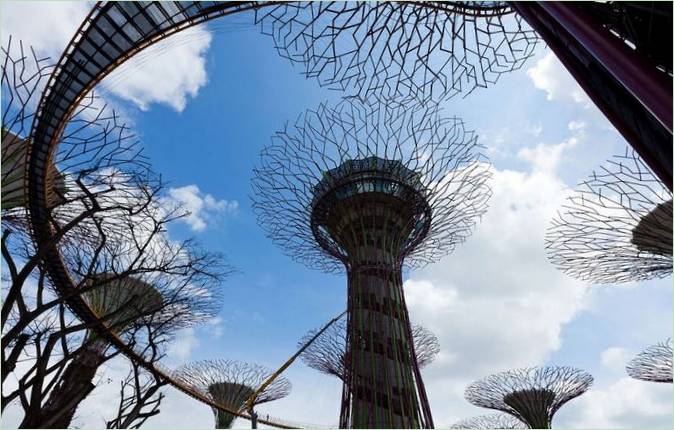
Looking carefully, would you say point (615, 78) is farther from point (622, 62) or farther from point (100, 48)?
point (100, 48)

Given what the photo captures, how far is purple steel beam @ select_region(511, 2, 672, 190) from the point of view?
3574mm

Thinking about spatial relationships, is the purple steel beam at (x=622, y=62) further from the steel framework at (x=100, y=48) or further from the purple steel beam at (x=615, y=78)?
the steel framework at (x=100, y=48)

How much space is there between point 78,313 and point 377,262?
11.6 metres

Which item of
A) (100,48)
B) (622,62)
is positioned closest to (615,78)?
(622,62)

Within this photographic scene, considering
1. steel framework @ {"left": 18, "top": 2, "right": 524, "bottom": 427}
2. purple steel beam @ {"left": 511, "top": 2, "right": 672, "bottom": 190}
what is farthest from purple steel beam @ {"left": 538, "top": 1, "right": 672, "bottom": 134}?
steel framework @ {"left": 18, "top": 2, "right": 524, "bottom": 427}

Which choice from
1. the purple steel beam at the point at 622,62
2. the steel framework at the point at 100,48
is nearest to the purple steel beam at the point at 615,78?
the purple steel beam at the point at 622,62

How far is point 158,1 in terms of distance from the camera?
10.7 metres

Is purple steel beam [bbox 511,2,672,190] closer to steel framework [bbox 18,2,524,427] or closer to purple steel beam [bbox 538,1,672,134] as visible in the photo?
purple steel beam [bbox 538,1,672,134]

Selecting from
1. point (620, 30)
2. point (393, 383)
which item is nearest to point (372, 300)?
point (393, 383)

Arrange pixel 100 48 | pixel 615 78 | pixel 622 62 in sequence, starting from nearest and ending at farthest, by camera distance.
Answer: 1. pixel 622 62
2. pixel 615 78
3. pixel 100 48

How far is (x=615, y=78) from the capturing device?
4.19 meters

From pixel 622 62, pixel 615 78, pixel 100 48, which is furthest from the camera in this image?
pixel 100 48

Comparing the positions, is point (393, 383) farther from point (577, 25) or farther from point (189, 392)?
point (189, 392)

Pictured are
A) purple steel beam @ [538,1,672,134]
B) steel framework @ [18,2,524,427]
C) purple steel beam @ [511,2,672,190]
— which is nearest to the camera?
purple steel beam @ [538,1,672,134]
